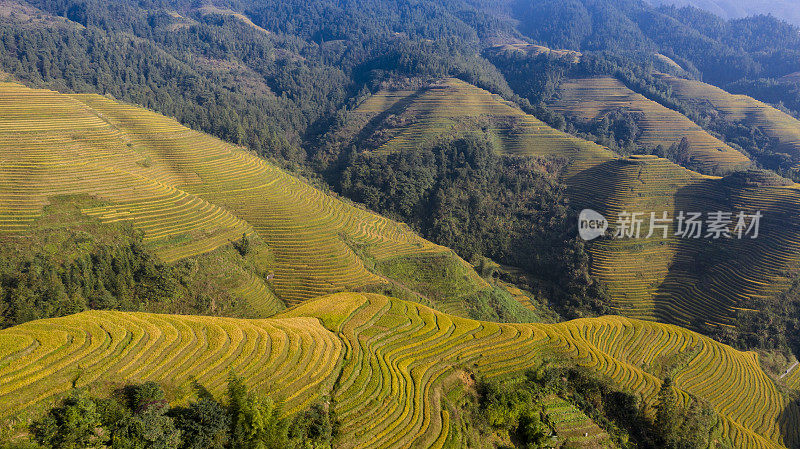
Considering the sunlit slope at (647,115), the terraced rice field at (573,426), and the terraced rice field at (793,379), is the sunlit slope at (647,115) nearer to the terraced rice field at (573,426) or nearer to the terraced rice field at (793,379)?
the terraced rice field at (793,379)

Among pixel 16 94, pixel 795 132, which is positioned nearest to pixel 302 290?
pixel 16 94

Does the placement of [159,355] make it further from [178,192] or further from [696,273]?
[696,273]

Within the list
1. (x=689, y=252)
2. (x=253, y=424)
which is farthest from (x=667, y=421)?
(x=689, y=252)

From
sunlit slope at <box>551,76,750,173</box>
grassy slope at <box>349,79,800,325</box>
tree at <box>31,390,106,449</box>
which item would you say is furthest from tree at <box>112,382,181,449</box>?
sunlit slope at <box>551,76,750,173</box>

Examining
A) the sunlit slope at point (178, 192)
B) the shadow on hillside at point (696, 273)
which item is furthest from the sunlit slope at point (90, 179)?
the shadow on hillside at point (696, 273)

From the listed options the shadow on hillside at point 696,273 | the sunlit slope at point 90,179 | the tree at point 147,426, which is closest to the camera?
the tree at point 147,426

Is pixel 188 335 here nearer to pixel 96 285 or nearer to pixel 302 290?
pixel 96 285
